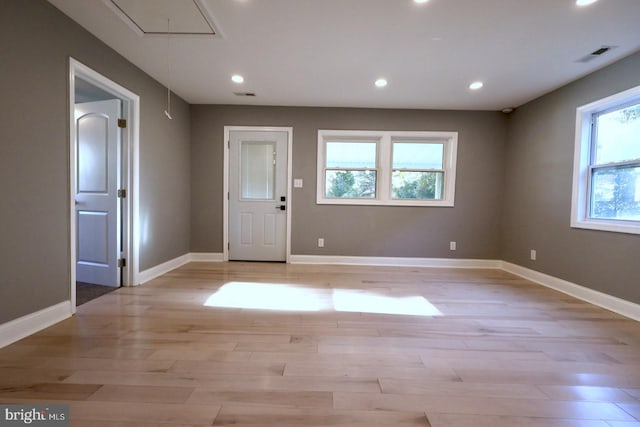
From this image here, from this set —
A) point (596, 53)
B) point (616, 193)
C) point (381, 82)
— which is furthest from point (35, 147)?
point (616, 193)

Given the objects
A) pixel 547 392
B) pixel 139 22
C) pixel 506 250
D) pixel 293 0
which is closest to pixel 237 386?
pixel 547 392

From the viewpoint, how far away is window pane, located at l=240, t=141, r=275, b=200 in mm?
4555

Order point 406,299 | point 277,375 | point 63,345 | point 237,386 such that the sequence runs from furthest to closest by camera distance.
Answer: point 406,299
point 63,345
point 277,375
point 237,386

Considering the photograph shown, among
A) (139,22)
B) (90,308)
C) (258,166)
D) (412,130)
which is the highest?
(139,22)

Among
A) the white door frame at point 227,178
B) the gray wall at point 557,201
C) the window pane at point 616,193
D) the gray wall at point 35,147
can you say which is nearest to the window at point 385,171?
the white door frame at point 227,178

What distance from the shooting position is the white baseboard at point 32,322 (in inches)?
73.5

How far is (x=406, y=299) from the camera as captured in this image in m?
2.95

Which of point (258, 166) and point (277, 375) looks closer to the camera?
point (277, 375)

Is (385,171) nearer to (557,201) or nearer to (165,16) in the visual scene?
(557,201)

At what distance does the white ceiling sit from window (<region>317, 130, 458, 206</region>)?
2.74 feet

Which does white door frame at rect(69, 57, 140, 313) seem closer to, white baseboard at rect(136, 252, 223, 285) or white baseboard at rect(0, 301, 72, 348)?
white baseboard at rect(136, 252, 223, 285)

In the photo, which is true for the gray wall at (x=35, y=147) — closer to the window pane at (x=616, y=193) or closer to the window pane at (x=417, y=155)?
the window pane at (x=417, y=155)

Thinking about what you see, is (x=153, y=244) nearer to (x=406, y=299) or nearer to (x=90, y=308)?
(x=90, y=308)

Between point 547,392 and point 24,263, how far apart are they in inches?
134
